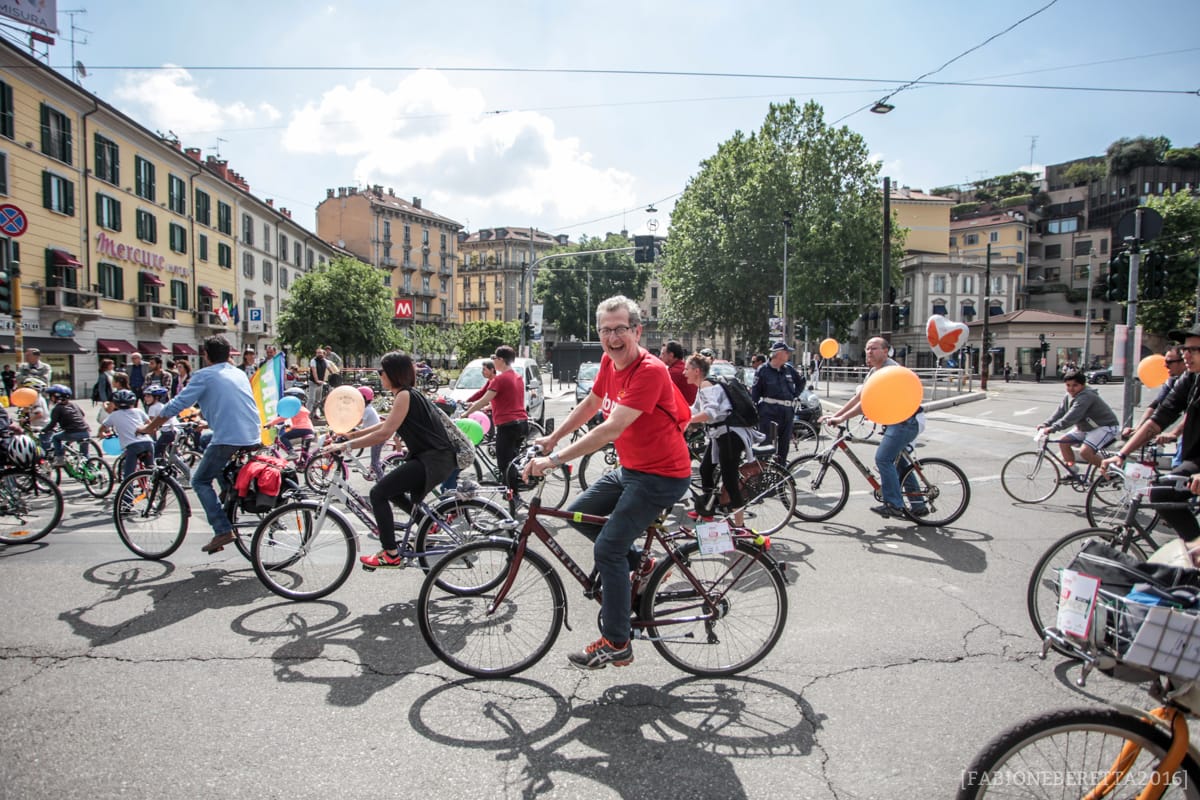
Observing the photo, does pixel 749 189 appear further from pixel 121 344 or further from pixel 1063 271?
pixel 1063 271

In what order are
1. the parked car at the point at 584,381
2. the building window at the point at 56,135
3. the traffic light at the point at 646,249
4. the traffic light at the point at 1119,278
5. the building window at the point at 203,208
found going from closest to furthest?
the traffic light at the point at 1119,278, the traffic light at the point at 646,249, the parked car at the point at 584,381, the building window at the point at 56,135, the building window at the point at 203,208

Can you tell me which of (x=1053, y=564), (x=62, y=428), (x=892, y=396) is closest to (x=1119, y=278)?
(x=892, y=396)

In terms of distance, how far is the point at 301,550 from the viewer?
5059 millimetres

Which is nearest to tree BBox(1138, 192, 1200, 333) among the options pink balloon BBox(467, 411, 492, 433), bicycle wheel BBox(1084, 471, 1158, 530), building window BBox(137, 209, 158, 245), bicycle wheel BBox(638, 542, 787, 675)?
bicycle wheel BBox(1084, 471, 1158, 530)

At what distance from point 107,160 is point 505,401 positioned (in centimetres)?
3159

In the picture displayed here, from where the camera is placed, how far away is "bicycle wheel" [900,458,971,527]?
699cm

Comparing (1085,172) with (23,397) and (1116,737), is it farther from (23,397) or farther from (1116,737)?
(1116,737)

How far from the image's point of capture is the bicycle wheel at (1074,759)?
2.00 meters

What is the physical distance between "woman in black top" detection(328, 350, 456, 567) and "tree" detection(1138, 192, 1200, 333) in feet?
190

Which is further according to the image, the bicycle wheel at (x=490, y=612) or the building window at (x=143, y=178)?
the building window at (x=143, y=178)

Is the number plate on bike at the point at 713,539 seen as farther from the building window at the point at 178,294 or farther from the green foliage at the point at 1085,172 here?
the green foliage at the point at 1085,172

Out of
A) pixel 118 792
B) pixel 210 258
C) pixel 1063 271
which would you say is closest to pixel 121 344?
pixel 210 258

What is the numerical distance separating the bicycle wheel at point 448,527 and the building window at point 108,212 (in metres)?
32.7

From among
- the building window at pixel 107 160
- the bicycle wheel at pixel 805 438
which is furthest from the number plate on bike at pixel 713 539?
the building window at pixel 107 160
